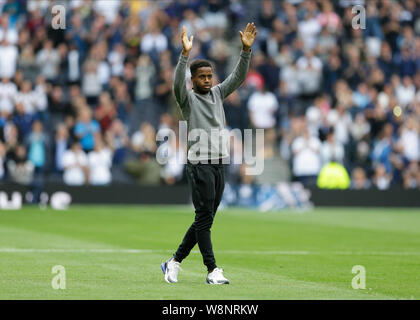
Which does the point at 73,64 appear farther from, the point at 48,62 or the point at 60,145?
the point at 60,145

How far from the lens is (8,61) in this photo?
92.8 ft

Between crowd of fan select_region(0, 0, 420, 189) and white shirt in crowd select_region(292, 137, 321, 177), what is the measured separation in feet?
0.10

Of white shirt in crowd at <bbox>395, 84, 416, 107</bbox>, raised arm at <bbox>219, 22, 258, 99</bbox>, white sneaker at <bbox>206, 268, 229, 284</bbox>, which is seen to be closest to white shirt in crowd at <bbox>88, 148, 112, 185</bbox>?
white shirt in crowd at <bbox>395, 84, 416, 107</bbox>

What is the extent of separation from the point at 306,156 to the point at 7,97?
8611mm

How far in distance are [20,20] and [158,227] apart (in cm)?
1265

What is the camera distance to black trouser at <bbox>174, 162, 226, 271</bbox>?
10.6 metres

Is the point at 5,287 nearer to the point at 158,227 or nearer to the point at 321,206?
the point at 158,227

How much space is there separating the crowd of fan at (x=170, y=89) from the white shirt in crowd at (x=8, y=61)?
0.03 metres

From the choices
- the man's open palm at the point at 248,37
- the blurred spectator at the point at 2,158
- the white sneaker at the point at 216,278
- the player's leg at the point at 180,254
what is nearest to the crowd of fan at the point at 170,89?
the blurred spectator at the point at 2,158

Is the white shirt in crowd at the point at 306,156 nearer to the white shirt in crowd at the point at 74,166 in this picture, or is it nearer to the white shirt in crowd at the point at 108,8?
the white shirt in crowd at the point at 74,166

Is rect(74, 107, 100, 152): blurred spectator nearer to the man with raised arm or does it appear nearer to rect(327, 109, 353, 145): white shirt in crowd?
rect(327, 109, 353, 145): white shirt in crowd

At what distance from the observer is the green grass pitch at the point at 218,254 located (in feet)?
33.3
